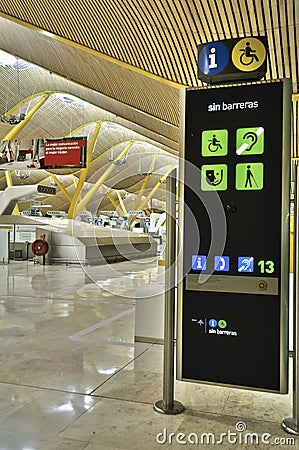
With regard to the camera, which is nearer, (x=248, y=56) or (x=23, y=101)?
(x=248, y=56)

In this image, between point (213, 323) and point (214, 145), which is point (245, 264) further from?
point (214, 145)

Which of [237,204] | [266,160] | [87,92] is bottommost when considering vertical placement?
[237,204]

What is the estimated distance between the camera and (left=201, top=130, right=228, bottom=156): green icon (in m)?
3.48

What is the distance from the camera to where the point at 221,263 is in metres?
3.48

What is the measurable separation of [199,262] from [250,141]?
101cm

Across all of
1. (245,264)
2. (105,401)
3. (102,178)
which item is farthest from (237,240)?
(102,178)

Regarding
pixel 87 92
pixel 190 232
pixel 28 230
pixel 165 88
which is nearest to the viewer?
pixel 190 232

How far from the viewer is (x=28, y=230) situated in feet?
75.8

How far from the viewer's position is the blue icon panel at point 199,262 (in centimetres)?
352

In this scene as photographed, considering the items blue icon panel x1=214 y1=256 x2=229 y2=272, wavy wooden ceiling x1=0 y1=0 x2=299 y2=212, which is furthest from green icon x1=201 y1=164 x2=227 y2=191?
wavy wooden ceiling x1=0 y1=0 x2=299 y2=212

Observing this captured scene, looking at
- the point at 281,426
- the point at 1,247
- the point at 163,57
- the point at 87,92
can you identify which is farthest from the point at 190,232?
the point at 87,92

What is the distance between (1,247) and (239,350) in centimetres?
1783

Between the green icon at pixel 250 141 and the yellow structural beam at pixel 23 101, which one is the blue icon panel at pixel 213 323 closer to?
the green icon at pixel 250 141

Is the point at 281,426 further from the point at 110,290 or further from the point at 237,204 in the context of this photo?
the point at 110,290
